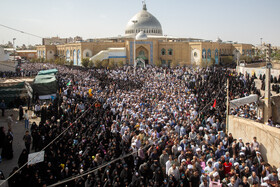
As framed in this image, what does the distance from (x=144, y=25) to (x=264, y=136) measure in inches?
1812

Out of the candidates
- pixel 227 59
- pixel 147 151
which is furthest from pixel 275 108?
pixel 227 59

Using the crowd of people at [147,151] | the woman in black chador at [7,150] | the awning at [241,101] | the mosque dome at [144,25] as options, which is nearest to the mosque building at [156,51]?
the mosque dome at [144,25]

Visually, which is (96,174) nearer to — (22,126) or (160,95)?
(22,126)

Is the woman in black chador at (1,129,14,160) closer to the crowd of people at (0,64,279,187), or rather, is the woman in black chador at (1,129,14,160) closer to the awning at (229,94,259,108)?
the crowd of people at (0,64,279,187)

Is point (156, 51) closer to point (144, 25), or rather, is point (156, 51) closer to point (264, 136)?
point (144, 25)

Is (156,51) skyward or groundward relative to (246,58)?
skyward

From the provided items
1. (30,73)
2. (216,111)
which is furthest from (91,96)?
(30,73)

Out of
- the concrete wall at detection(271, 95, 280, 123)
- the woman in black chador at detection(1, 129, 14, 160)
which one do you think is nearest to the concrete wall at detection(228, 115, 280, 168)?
the concrete wall at detection(271, 95, 280, 123)

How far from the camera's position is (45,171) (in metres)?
6.55

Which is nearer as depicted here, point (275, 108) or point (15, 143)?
point (15, 143)

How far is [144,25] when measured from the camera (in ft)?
167

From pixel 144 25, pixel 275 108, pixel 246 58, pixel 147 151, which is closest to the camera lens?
pixel 147 151

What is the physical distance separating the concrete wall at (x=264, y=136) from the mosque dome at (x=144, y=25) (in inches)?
1720

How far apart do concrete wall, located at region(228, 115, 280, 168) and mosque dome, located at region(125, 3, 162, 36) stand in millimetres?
43695
